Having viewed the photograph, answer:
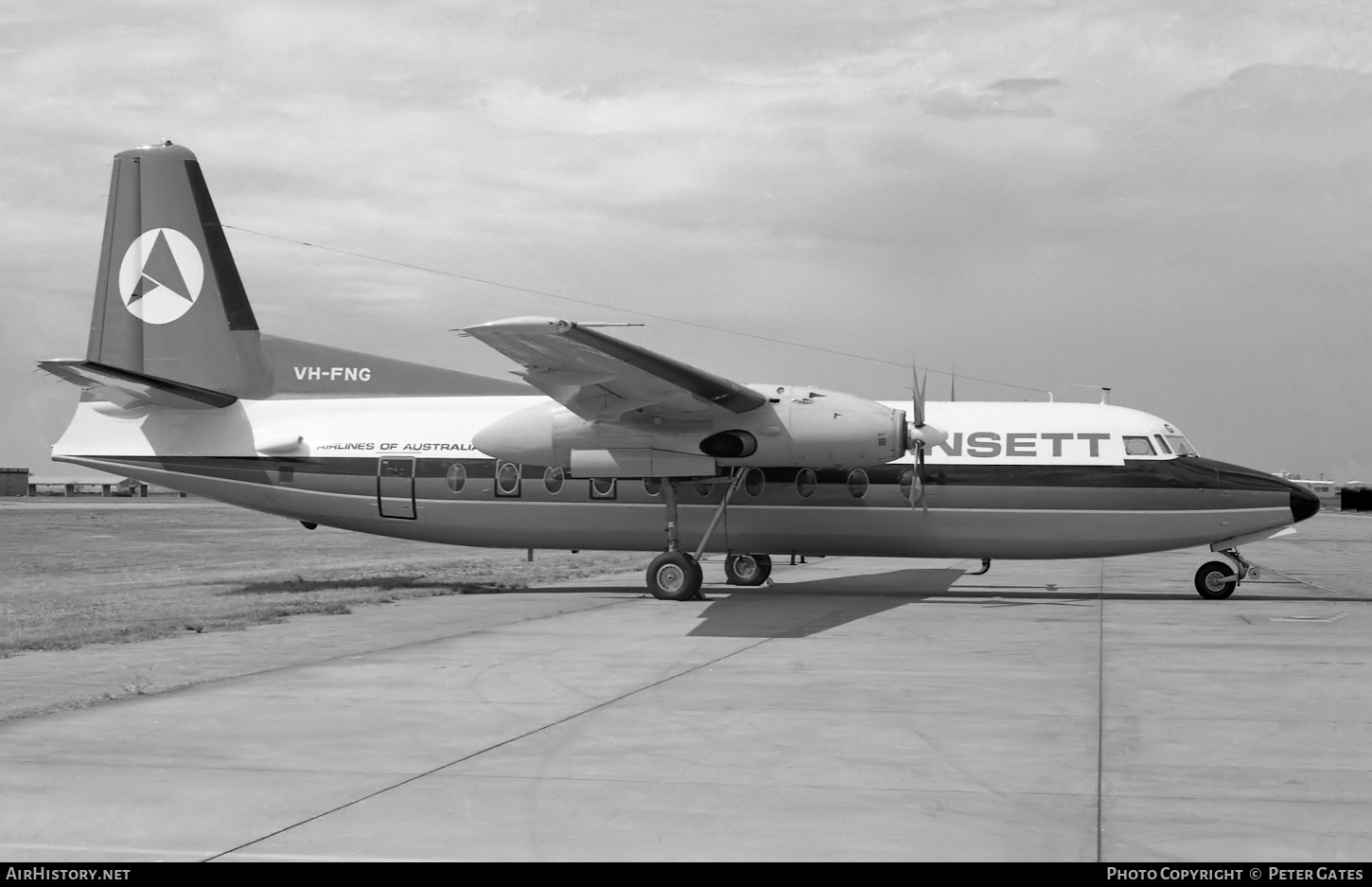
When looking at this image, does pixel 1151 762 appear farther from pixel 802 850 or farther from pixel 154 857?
pixel 154 857

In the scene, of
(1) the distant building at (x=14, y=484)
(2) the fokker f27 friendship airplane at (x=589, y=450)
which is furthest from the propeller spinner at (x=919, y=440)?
(1) the distant building at (x=14, y=484)

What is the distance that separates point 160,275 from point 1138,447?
17807 mm

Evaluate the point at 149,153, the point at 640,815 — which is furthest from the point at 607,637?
the point at 149,153

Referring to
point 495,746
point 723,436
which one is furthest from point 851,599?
point 495,746

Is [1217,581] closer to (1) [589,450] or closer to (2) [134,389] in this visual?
(1) [589,450]

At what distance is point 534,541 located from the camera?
73.2ft

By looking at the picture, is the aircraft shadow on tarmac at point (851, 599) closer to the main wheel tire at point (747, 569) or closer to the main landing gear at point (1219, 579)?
the main landing gear at point (1219, 579)

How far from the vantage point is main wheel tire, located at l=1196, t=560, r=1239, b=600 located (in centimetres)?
2083

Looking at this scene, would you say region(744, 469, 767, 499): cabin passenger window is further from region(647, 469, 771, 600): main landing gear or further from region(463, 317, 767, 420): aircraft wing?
region(463, 317, 767, 420): aircraft wing

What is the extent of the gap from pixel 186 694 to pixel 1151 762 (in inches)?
312

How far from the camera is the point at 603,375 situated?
18.5 m

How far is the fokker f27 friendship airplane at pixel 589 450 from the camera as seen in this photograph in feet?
64.6

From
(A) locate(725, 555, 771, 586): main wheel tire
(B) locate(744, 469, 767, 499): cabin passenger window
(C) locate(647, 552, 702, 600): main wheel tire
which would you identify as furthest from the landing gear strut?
(A) locate(725, 555, 771, 586): main wheel tire

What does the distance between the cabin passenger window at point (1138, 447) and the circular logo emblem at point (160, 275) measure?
16.9 metres
